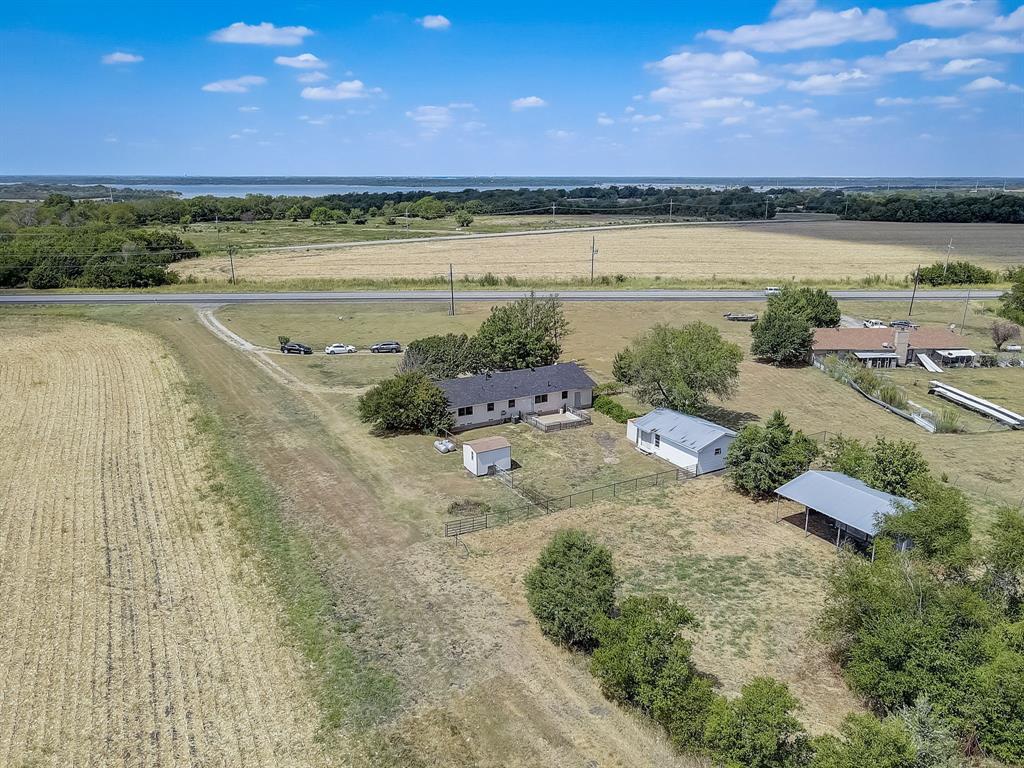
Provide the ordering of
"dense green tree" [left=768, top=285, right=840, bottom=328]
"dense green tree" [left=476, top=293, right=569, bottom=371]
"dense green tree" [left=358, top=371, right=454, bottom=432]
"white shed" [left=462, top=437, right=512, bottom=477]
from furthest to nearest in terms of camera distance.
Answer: "dense green tree" [left=768, top=285, right=840, bottom=328] < "dense green tree" [left=476, top=293, right=569, bottom=371] < "dense green tree" [left=358, top=371, right=454, bottom=432] < "white shed" [left=462, top=437, right=512, bottom=477]

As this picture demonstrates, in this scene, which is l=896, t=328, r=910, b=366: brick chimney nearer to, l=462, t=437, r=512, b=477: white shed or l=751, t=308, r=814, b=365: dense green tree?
l=751, t=308, r=814, b=365: dense green tree

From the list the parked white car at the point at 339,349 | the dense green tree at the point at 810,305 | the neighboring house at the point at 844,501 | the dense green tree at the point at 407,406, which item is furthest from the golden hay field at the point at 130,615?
the dense green tree at the point at 810,305

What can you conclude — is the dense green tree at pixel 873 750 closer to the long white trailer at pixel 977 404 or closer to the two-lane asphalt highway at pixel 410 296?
the long white trailer at pixel 977 404

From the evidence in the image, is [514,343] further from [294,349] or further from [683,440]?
[294,349]

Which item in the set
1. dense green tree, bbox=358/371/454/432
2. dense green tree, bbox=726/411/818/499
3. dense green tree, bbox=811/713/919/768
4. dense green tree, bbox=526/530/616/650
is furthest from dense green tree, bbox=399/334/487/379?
dense green tree, bbox=811/713/919/768

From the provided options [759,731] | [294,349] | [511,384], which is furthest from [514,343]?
[759,731]
